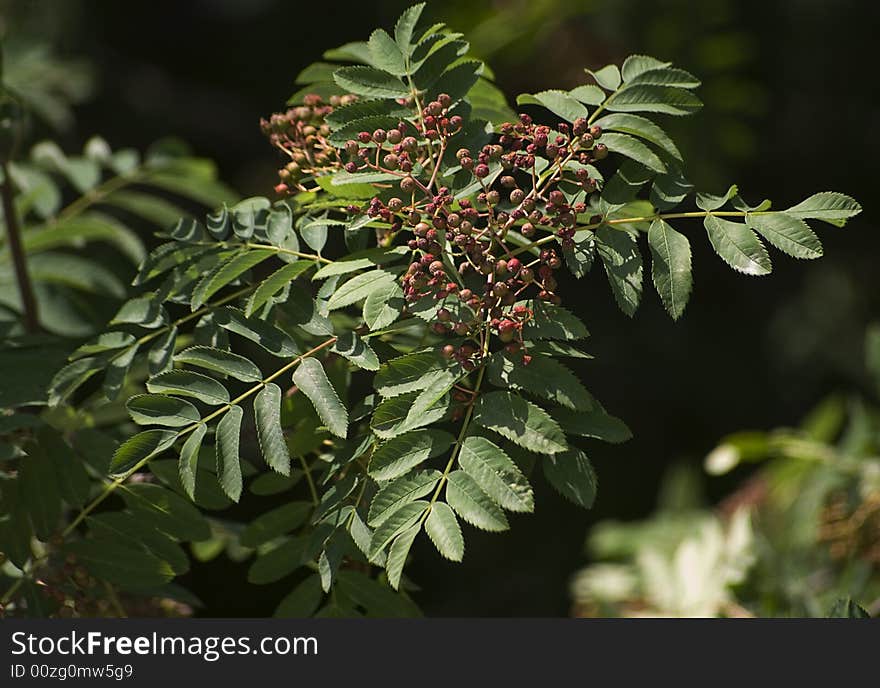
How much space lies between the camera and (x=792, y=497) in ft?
6.24

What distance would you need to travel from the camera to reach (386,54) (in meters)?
0.90

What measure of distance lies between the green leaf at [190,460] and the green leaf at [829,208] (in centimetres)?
51

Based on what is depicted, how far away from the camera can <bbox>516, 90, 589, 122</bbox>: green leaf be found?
871 millimetres

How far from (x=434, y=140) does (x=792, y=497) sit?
1336 millimetres

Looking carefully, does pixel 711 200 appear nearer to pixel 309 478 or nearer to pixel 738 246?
pixel 738 246

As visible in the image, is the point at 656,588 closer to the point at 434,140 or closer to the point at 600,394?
the point at 434,140

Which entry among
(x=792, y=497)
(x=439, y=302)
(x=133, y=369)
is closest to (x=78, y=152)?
(x=133, y=369)

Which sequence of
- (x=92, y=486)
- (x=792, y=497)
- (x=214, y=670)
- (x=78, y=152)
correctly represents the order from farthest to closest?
(x=78, y=152)
(x=792, y=497)
(x=92, y=486)
(x=214, y=670)

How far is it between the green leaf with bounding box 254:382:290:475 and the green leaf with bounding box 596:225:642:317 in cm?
29

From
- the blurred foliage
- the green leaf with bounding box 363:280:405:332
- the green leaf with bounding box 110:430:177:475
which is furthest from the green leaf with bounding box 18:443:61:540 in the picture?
the blurred foliage

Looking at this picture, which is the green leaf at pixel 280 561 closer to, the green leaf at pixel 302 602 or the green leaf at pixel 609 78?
the green leaf at pixel 302 602

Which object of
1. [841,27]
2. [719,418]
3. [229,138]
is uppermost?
[229,138]

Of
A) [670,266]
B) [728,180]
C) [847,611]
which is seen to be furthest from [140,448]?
[728,180]

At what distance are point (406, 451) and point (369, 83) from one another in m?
0.32
